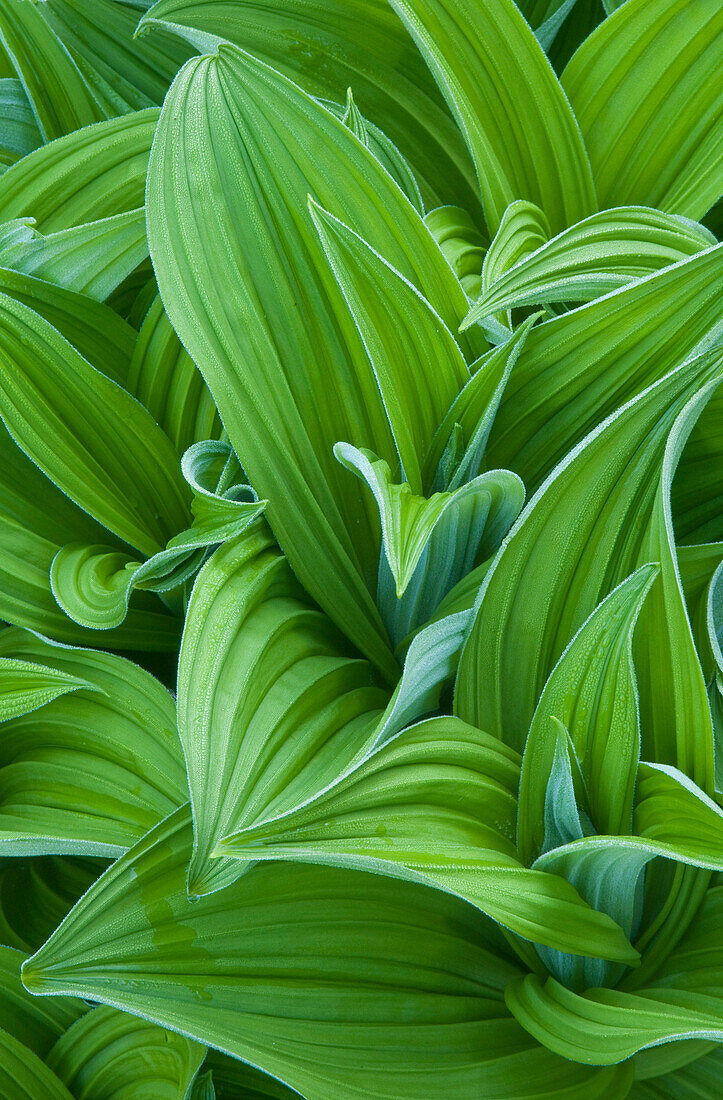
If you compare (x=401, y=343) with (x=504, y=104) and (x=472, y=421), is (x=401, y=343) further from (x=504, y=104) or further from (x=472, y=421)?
(x=504, y=104)

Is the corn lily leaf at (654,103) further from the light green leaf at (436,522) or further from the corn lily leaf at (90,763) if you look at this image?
the corn lily leaf at (90,763)

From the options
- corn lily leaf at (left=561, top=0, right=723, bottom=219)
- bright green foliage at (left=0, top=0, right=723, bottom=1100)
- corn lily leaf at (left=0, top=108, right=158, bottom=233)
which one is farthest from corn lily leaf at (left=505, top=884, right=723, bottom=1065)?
corn lily leaf at (left=0, top=108, right=158, bottom=233)

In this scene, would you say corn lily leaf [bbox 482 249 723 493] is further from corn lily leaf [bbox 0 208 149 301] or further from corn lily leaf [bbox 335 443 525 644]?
corn lily leaf [bbox 0 208 149 301]

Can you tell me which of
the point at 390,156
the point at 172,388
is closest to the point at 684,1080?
the point at 172,388

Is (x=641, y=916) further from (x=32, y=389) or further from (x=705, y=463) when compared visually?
(x=32, y=389)

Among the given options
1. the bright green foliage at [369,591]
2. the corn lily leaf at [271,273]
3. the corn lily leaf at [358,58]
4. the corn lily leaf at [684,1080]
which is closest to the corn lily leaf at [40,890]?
the bright green foliage at [369,591]

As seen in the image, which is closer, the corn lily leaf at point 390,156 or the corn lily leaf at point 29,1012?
the corn lily leaf at point 29,1012
